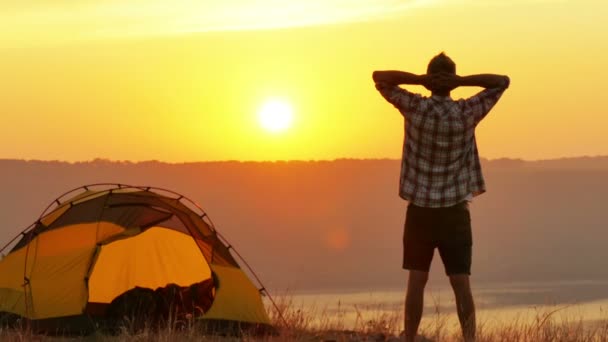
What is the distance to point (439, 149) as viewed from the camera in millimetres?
8383

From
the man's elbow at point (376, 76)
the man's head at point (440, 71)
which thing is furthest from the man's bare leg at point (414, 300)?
the man's elbow at point (376, 76)

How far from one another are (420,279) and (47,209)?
555cm

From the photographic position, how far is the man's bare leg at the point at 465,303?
8.50 meters

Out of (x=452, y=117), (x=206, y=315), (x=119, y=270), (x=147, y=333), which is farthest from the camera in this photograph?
(x=119, y=270)

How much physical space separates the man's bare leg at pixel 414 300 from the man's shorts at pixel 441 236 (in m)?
0.08

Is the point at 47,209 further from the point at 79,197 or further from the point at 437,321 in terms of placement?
the point at 437,321

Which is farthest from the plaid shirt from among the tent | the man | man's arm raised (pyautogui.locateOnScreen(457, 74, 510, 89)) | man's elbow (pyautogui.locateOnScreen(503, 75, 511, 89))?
the tent

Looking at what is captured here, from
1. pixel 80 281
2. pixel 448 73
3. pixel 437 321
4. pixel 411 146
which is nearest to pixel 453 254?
pixel 411 146

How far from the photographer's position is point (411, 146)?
8.50 metres

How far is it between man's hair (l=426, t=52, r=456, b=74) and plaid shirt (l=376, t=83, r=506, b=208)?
0.73 feet

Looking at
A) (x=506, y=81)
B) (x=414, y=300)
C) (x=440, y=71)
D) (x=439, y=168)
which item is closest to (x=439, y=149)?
(x=439, y=168)

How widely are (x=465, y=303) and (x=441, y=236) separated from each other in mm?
650

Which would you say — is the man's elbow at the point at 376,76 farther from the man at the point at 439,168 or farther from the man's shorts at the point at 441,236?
the man's shorts at the point at 441,236

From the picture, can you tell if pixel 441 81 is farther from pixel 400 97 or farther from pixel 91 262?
pixel 91 262
